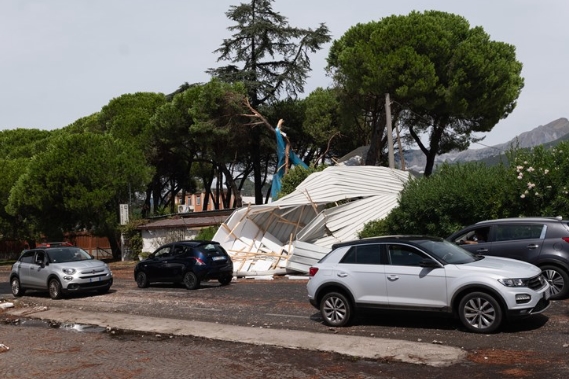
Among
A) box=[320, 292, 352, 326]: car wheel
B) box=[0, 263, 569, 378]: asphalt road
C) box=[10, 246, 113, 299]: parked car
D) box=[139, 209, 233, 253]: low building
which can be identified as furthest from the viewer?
box=[139, 209, 233, 253]: low building

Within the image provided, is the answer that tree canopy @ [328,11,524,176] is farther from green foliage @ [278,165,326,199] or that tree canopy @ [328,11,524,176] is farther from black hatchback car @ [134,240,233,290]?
black hatchback car @ [134,240,233,290]

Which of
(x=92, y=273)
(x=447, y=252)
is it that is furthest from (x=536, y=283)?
(x=92, y=273)

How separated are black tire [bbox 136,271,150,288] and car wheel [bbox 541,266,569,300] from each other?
14.1 meters

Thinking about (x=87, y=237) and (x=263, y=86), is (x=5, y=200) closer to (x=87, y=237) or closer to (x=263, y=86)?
(x=87, y=237)

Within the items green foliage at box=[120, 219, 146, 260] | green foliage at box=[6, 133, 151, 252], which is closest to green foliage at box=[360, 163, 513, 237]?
green foliage at box=[120, 219, 146, 260]

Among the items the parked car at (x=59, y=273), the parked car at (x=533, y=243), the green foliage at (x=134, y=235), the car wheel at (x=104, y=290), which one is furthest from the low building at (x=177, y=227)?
the parked car at (x=533, y=243)

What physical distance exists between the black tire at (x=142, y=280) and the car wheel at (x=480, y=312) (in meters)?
14.4

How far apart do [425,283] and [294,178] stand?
25162mm

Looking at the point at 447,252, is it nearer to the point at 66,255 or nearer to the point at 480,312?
the point at 480,312

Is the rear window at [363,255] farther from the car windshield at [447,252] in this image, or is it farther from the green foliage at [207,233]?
the green foliage at [207,233]

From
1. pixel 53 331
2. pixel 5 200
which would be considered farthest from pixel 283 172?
pixel 53 331

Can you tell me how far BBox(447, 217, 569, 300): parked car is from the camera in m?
12.7

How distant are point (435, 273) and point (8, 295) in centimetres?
1753

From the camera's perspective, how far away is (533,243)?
12.9 m
